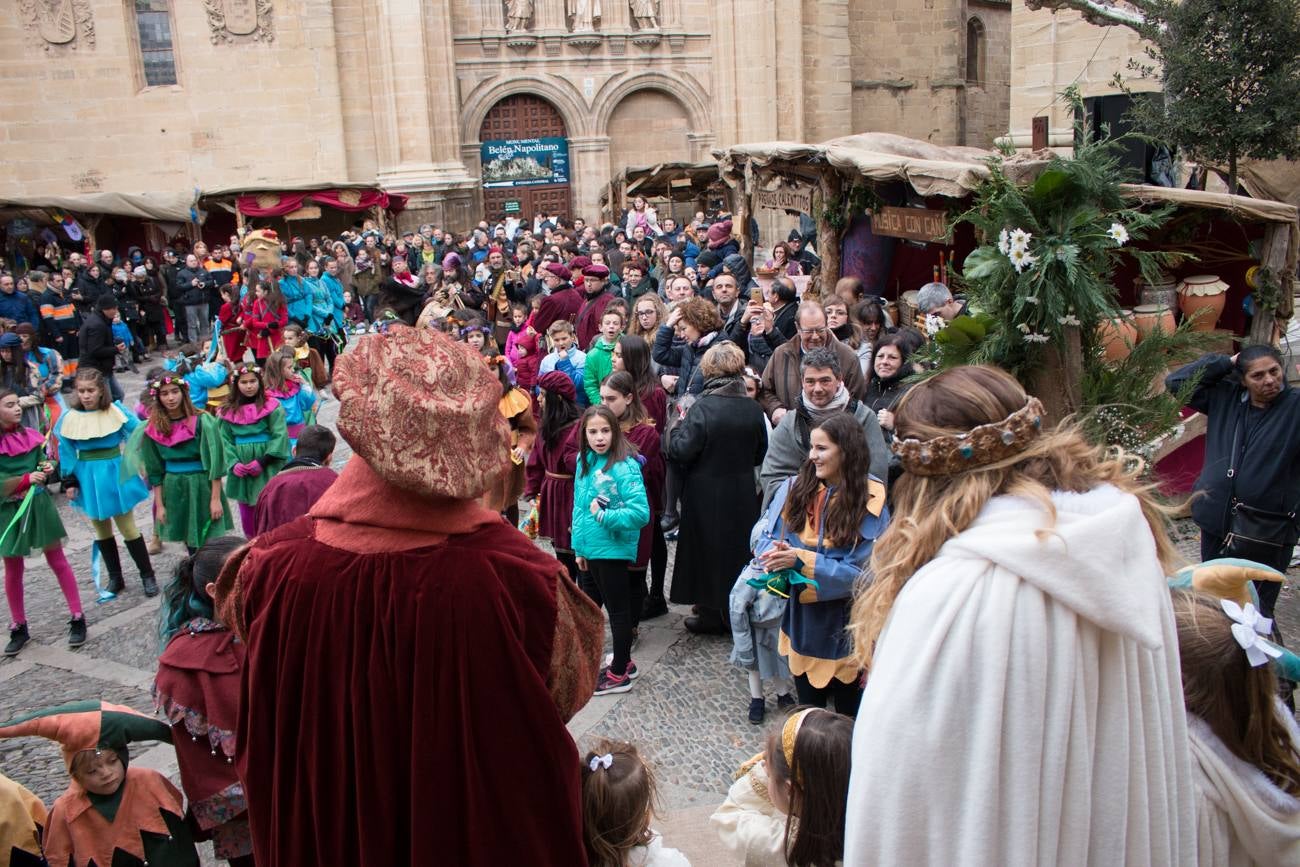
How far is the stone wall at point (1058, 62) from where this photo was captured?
1497 cm

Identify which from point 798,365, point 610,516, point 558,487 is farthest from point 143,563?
point 798,365

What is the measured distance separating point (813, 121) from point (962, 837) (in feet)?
90.7

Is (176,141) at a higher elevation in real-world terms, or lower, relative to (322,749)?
higher

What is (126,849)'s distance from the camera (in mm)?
3438

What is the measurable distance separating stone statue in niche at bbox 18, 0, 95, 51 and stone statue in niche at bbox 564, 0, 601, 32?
37.1ft

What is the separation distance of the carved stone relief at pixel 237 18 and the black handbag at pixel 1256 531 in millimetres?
25577

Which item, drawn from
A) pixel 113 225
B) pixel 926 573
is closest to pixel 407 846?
pixel 926 573

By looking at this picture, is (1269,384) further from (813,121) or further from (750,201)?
(813,121)

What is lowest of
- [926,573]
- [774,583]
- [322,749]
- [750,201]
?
[774,583]

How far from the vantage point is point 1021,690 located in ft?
5.36

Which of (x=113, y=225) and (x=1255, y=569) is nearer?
(x=1255, y=569)

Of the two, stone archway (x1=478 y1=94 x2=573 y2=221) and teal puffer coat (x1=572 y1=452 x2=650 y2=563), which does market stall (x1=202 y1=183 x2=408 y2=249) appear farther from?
teal puffer coat (x1=572 y1=452 x2=650 y2=563)

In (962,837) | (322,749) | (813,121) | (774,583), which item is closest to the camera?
(962,837)

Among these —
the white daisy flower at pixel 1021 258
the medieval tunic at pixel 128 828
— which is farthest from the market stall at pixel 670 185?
the medieval tunic at pixel 128 828
